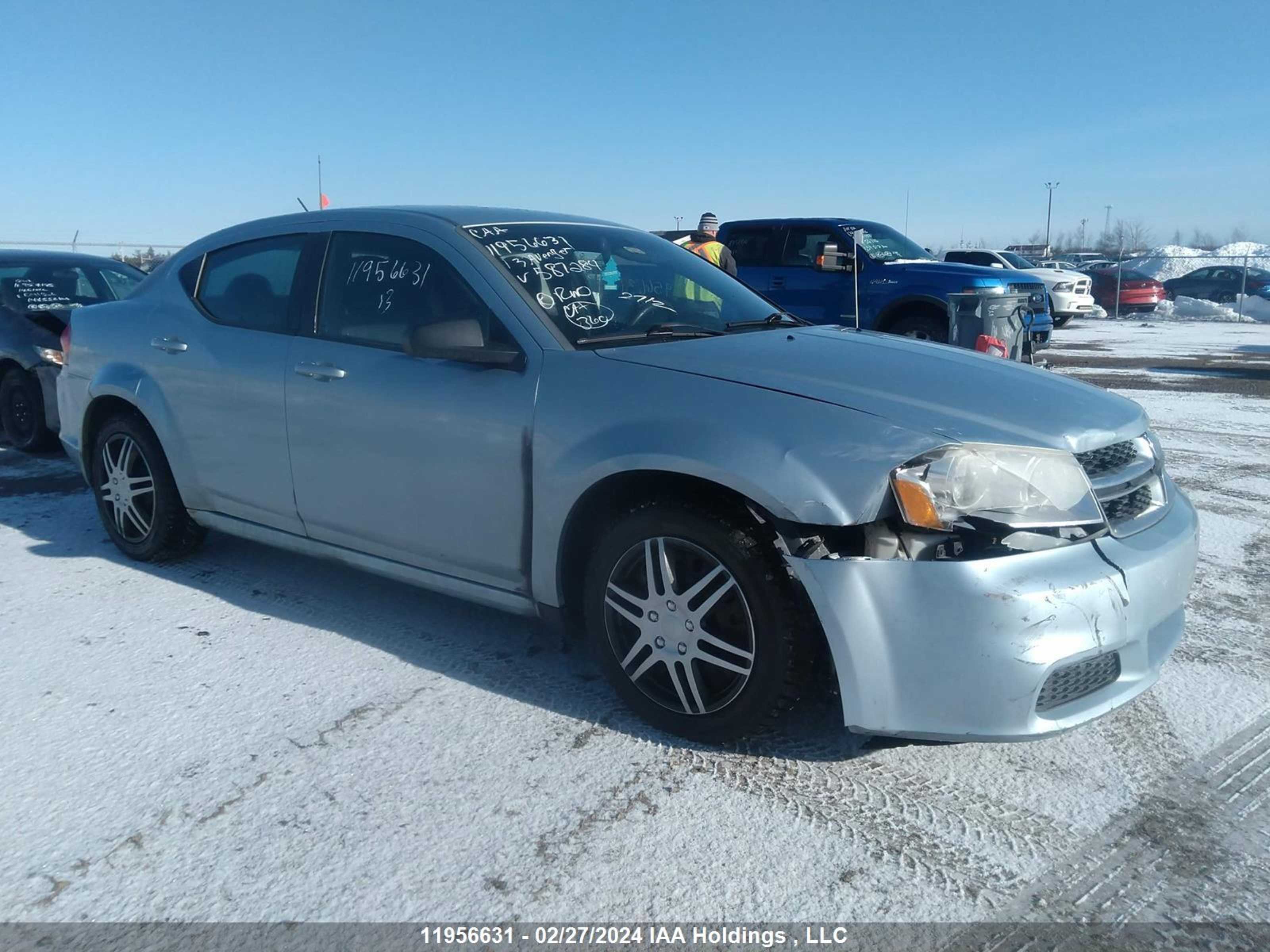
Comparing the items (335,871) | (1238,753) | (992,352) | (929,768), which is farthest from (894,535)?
(992,352)

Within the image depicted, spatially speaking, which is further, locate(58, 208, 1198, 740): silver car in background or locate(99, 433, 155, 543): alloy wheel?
locate(99, 433, 155, 543): alloy wheel

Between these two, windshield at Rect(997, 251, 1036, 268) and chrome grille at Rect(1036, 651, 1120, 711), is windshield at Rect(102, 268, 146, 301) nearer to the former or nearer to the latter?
chrome grille at Rect(1036, 651, 1120, 711)

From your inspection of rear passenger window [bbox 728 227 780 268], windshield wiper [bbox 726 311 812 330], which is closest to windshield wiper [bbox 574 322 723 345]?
windshield wiper [bbox 726 311 812 330]

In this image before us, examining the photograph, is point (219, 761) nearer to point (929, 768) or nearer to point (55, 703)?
point (55, 703)

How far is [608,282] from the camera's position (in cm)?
383

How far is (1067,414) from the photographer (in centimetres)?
300

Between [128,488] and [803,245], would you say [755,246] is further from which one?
[128,488]

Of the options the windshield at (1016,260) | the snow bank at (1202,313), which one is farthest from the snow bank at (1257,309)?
the windshield at (1016,260)

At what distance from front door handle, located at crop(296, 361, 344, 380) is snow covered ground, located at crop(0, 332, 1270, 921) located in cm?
99

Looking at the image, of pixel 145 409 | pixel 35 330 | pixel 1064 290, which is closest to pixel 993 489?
pixel 145 409

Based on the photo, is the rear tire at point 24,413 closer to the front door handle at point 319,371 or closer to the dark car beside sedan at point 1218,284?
the front door handle at point 319,371

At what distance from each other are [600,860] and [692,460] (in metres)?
1.09

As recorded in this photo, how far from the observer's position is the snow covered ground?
240cm

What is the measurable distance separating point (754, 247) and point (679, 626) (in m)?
10.2
